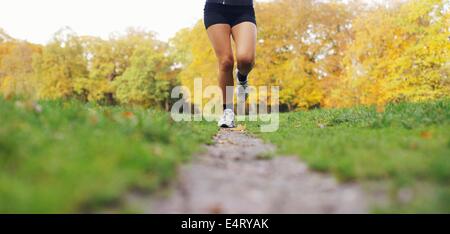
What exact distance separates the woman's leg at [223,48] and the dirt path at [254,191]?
3404 mm

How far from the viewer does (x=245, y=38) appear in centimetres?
645

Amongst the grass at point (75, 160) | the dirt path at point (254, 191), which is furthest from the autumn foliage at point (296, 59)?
the dirt path at point (254, 191)

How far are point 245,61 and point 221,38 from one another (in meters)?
0.52

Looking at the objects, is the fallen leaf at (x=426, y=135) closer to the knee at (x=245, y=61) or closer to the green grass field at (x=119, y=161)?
the green grass field at (x=119, y=161)

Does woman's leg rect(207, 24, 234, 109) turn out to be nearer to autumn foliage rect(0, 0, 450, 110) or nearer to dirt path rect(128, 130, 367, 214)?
autumn foliage rect(0, 0, 450, 110)

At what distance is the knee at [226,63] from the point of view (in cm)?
663

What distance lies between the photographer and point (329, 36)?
2959 centimetres

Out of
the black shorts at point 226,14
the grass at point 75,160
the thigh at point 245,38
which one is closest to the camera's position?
the grass at point 75,160

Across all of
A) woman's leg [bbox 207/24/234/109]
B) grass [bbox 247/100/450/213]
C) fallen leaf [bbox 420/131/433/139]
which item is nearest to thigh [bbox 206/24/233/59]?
woman's leg [bbox 207/24/234/109]

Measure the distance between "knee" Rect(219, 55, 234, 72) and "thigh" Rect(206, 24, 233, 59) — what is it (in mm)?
50

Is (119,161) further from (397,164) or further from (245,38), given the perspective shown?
(245,38)

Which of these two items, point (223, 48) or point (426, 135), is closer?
point (426, 135)

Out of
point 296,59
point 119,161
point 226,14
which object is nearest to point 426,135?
point 119,161

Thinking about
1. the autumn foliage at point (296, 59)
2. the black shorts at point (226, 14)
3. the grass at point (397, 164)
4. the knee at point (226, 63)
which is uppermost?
the autumn foliage at point (296, 59)
